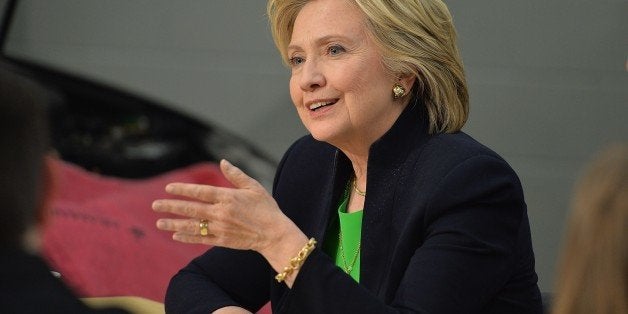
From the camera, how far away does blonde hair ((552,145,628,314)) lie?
1.29 m

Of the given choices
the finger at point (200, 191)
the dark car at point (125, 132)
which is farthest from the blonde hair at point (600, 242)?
the dark car at point (125, 132)

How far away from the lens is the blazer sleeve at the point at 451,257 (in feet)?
6.86

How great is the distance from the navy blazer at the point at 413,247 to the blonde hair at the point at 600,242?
79 centimetres

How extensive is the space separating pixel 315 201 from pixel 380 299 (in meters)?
0.51

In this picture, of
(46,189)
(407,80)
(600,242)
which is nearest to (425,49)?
(407,80)

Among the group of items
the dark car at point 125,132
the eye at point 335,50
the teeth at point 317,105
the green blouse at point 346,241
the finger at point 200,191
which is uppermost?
the eye at point 335,50

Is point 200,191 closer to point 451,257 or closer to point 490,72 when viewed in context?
point 451,257

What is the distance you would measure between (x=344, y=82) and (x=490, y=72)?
228cm

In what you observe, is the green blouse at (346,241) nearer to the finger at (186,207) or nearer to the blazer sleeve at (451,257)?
the blazer sleeve at (451,257)

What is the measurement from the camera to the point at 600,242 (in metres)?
1.30

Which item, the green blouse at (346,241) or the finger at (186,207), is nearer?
the finger at (186,207)

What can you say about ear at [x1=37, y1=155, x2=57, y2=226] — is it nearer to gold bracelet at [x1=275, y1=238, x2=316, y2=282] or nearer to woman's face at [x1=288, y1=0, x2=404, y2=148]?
gold bracelet at [x1=275, y1=238, x2=316, y2=282]

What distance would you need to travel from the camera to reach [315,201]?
8.55ft

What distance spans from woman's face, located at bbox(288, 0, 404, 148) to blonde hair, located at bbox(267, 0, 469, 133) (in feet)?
0.11
